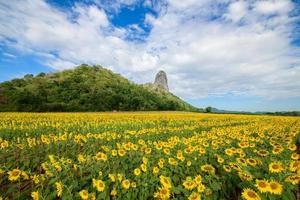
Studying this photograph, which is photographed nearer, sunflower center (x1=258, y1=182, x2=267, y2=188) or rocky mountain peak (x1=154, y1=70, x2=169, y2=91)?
sunflower center (x1=258, y1=182, x2=267, y2=188)

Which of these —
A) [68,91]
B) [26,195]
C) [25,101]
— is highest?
[68,91]

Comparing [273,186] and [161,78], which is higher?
[161,78]

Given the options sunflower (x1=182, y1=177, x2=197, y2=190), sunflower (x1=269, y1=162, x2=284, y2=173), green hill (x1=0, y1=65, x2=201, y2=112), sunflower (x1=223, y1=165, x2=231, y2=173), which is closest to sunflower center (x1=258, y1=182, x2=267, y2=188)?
sunflower (x1=269, y1=162, x2=284, y2=173)

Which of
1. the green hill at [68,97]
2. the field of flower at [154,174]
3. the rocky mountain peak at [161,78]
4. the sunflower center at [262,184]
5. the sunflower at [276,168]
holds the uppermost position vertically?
the rocky mountain peak at [161,78]

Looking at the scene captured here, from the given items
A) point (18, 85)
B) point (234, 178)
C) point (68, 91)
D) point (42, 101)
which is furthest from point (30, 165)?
point (18, 85)

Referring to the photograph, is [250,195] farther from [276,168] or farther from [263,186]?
[276,168]

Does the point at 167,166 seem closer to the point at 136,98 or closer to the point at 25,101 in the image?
Result: the point at 25,101

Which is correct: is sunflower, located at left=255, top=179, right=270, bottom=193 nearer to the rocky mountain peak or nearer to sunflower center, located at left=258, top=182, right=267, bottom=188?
sunflower center, located at left=258, top=182, right=267, bottom=188

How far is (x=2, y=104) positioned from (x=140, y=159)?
51.0 meters

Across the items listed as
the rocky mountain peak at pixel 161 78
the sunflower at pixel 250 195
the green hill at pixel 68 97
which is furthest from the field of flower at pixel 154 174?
the rocky mountain peak at pixel 161 78

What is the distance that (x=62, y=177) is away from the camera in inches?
152

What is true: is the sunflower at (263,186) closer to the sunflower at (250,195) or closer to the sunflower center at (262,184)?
the sunflower center at (262,184)

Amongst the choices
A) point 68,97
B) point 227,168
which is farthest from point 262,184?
point 68,97

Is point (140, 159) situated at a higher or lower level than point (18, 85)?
lower
